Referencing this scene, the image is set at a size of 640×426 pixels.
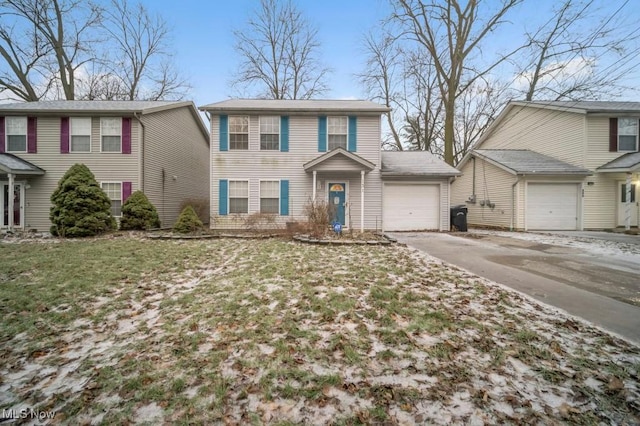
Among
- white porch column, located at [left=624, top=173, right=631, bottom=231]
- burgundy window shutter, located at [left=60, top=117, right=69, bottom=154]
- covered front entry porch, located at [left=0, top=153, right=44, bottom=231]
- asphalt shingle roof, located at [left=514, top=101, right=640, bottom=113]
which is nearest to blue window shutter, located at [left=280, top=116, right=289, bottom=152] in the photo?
burgundy window shutter, located at [left=60, top=117, right=69, bottom=154]

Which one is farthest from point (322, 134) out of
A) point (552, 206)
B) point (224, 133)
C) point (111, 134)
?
point (552, 206)

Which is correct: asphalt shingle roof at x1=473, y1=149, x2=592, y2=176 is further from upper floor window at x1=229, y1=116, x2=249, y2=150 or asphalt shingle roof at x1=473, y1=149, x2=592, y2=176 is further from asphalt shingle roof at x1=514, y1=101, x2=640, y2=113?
upper floor window at x1=229, y1=116, x2=249, y2=150

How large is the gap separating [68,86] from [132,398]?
86.0ft

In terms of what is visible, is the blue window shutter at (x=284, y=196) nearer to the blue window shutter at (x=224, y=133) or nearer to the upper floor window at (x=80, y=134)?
the blue window shutter at (x=224, y=133)

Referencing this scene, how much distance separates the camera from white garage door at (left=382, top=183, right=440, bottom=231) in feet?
41.9

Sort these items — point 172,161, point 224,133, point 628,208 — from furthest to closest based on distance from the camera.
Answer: point 172,161 < point 628,208 < point 224,133

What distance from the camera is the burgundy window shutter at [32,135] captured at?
11.9 metres

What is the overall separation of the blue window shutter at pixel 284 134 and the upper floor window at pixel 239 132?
154 cm

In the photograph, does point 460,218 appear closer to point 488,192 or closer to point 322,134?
point 488,192

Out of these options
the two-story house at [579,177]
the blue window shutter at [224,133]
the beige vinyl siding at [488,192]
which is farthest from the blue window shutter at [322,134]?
the beige vinyl siding at [488,192]

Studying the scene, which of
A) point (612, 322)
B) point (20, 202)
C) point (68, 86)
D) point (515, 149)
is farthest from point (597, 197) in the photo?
point (68, 86)

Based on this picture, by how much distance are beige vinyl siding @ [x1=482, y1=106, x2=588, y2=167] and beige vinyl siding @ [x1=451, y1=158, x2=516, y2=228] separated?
11.0 feet

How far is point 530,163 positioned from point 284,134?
12431 millimetres

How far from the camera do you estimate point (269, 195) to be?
Answer: 12.4 metres
